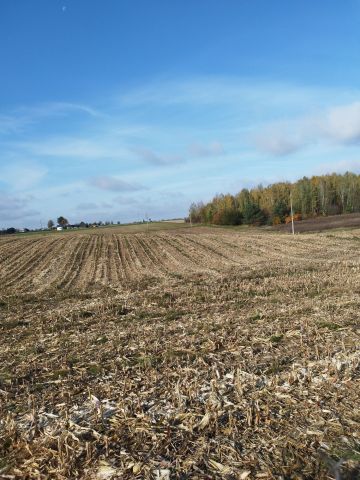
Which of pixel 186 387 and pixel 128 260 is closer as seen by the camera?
pixel 186 387

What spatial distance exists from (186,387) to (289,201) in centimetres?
10752

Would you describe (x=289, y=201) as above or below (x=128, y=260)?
above

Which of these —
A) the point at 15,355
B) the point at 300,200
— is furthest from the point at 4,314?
the point at 300,200

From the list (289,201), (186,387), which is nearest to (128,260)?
(186,387)

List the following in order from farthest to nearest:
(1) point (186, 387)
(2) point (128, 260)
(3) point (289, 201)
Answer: (3) point (289, 201), (2) point (128, 260), (1) point (186, 387)

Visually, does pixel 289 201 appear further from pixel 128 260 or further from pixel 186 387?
pixel 186 387

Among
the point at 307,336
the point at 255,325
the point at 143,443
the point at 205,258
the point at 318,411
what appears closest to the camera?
the point at 143,443

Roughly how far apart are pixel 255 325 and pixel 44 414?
6.04 m

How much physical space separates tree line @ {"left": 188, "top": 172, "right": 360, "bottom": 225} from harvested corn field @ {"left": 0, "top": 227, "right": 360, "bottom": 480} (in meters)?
92.4

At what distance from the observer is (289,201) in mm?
110000

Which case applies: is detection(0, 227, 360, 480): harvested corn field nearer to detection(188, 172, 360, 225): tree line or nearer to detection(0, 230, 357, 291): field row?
detection(0, 230, 357, 291): field row

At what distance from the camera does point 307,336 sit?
379 inches

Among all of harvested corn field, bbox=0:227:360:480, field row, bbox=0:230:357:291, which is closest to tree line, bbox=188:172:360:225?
field row, bbox=0:230:357:291

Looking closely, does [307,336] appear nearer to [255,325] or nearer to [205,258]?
[255,325]
